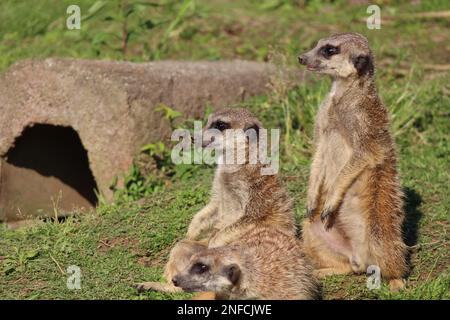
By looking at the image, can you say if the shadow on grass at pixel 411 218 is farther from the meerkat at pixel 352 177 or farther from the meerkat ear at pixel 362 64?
the meerkat ear at pixel 362 64

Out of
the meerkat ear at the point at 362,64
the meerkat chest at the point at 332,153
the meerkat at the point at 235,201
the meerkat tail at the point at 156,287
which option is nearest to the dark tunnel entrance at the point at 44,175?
the meerkat at the point at 235,201

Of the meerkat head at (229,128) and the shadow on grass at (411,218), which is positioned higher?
the meerkat head at (229,128)

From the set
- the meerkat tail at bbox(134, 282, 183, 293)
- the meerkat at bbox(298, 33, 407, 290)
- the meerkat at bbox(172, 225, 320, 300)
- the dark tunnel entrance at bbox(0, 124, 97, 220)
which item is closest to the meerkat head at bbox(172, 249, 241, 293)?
the meerkat at bbox(172, 225, 320, 300)

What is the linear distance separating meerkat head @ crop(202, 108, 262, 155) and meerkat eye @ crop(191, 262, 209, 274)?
1.07 m

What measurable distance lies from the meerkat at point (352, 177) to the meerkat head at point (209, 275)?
1004 mm

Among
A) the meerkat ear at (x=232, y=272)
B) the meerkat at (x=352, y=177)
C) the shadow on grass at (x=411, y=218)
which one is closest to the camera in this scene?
the meerkat ear at (x=232, y=272)

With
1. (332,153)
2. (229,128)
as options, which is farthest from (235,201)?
(332,153)

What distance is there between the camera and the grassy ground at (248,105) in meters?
5.45

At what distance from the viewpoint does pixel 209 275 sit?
471cm

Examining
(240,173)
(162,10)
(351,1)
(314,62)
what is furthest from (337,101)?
(351,1)

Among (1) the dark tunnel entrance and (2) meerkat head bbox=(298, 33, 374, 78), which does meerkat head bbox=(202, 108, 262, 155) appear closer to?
(2) meerkat head bbox=(298, 33, 374, 78)
